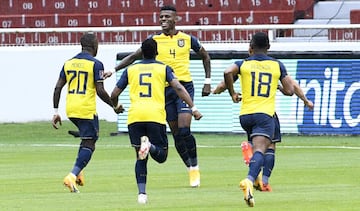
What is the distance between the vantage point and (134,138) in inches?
521

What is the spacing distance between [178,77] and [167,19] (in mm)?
770

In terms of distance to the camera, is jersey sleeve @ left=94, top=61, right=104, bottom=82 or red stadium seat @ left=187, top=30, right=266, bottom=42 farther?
red stadium seat @ left=187, top=30, right=266, bottom=42

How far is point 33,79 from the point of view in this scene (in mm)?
27734

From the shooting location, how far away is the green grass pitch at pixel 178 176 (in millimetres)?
12883

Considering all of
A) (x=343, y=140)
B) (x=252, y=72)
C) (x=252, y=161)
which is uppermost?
(x=252, y=72)

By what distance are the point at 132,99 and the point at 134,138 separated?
43 centimetres

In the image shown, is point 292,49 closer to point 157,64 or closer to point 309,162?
point 309,162

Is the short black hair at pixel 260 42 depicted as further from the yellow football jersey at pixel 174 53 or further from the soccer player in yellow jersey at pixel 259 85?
the yellow football jersey at pixel 174 53

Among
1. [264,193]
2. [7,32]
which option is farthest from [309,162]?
[7,32]

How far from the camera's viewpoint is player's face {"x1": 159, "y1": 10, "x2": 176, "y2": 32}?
15484 mm

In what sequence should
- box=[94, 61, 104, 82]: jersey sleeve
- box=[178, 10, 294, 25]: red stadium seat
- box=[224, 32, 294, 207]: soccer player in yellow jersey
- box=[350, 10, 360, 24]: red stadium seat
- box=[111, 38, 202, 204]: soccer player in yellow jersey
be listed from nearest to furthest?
1. box=[111, 38, 202, 204]: soccer player in yellow jersey
2. box=[224, 32, 294, 207]: soccer player in yellow jersey
3. box=[94, 61, 104, 82]: jersey sleeve
4. box=[350, 10, 360, 24]: red stadium seat
5. box=[178, 10, 294, 25]: red stadium seat

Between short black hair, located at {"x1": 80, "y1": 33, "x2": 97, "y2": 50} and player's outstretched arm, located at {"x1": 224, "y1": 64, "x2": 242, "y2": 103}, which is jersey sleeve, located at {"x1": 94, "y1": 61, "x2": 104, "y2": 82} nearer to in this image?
short black hair, located at {"x1": 80, "y1": 33, "x2": 97, "y2": 50}

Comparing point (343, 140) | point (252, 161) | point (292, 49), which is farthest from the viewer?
point (292, 49)

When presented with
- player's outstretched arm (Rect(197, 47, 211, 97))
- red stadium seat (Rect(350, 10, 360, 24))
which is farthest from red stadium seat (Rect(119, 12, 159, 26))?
player's outstretched arm (Rect(197, 47, 211, 97))
